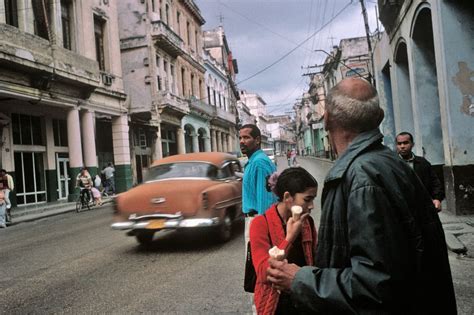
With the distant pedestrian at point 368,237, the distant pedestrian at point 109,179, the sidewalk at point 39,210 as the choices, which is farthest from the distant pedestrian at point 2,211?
the distant pedestrian at point 368,237

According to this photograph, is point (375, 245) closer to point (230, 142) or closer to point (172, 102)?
point (172, 102)

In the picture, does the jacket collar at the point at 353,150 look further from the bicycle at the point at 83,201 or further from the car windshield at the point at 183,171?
the bicycle at the point at 83,201

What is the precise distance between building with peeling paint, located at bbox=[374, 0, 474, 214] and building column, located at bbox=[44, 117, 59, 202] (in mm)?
15188

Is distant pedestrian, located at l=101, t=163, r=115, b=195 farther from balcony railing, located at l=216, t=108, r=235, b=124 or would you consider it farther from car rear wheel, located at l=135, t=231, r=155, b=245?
balcony railing, located at l=216, t=108, r=235, b=124

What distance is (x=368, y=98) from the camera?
1.62 meters

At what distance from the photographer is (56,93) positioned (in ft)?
60.3

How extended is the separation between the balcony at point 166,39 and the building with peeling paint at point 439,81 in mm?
17053

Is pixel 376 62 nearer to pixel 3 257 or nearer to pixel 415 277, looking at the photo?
pixel 3 257

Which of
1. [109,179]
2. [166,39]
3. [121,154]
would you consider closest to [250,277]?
[109,179]

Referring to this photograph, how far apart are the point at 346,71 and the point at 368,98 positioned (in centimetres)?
4158

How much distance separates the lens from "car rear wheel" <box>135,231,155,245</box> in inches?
314

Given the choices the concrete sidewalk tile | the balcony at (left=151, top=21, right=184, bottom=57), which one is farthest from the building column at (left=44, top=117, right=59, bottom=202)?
the concrete sidewalk tile

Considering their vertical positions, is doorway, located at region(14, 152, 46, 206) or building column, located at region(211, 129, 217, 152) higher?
building column, located at region(211, 129, 217, 152)

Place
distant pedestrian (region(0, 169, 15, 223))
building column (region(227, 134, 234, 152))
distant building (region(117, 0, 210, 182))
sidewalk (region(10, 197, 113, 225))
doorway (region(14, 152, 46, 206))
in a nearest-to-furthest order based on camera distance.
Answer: distant pedestrian (region(0, 169, 15, 223))
sidewalk (region(10, 197, 113, 225))
doorway (region(14, 152, 46, 206))
distant building (region(117, 0, 210, 182))
building column (region(227, 134, 234, 152))
